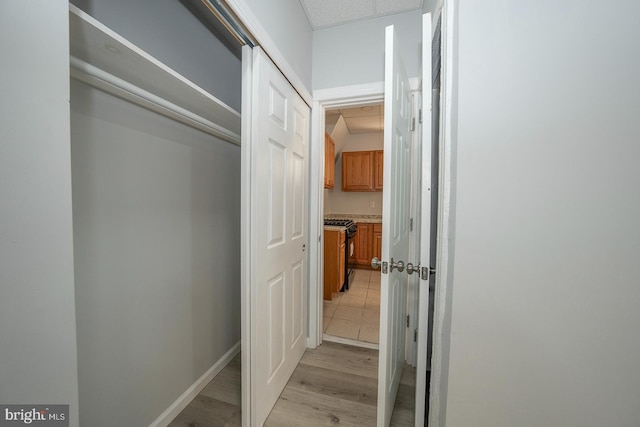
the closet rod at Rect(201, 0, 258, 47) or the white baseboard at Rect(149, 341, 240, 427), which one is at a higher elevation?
the closet rod at Rect(201, 0, 258, 47)

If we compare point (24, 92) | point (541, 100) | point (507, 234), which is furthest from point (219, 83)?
point (507, 234)

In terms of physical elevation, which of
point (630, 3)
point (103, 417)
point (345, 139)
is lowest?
point (103, 417)

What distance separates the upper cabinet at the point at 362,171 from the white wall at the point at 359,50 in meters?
2.75

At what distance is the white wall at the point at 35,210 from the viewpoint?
0.36 m

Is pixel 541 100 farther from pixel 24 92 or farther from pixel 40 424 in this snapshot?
pixel 40 424

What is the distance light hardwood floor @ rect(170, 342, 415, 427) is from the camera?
4.17 ft

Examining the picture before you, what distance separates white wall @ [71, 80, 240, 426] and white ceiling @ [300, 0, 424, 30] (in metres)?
1.30

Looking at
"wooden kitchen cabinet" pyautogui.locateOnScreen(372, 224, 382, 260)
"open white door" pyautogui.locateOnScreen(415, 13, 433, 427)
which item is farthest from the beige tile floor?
"open white door" pyautogui.locateOnScreen(415, 13, 433, 427)

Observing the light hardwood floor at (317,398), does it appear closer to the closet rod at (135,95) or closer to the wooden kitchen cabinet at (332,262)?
the wooden kitchen cabinet at (332,262)

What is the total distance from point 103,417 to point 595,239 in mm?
1961

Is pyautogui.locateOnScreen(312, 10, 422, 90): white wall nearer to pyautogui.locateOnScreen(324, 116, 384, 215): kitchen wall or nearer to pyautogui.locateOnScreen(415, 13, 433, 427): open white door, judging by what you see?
pyautogui.locateOnScreen(415, 13, 433, 427): open white door

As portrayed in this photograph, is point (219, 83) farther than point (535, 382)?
Yes

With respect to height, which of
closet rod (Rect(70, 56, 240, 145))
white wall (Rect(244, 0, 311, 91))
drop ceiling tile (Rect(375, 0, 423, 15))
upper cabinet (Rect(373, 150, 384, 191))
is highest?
drop ceiling tile (Rect(375, 0, 423, 15))

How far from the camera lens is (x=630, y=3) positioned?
0.63 meters
